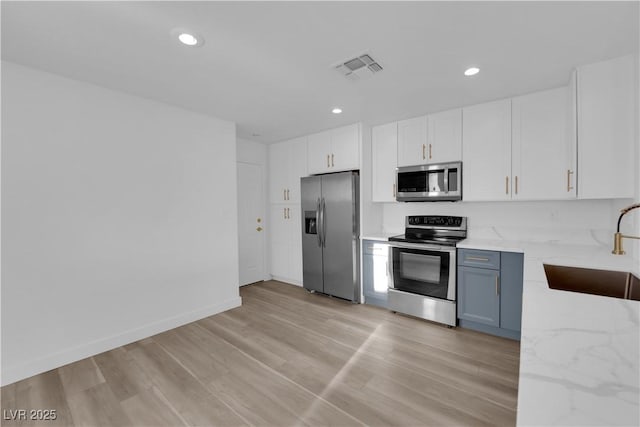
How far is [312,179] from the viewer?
404cm

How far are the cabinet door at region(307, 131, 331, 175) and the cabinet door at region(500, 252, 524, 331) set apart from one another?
244 centimetres

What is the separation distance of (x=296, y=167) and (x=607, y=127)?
347cm

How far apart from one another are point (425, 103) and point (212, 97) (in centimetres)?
224

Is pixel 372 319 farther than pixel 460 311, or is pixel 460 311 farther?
pixel 372 319

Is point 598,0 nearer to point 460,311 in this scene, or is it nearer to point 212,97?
point 460,311

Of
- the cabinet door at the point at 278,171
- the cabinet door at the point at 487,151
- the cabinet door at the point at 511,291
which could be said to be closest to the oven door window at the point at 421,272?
the cabinet door at the point at 511,291

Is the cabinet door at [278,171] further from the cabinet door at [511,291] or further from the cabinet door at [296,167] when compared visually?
the cabinet door at [511,291]

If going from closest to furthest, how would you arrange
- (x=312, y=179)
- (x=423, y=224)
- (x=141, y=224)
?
(x=141, y=224) < (x=423, y=224) < (x=312, y=179)

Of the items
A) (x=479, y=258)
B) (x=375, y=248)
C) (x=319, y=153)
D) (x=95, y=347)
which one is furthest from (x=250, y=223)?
(x=479, y=258)

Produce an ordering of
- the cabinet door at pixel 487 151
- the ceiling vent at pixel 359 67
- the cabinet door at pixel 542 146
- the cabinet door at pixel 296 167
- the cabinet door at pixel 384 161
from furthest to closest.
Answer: the cabinet door at pixel 296 167 < the cabinet door at pixel 384 161 < the cabinet door at pixel 487 151 < the cabinet door at pixel 542 146 < the ceiling vent at pixel 359 67

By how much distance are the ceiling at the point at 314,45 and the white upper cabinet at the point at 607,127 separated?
144 millimetres

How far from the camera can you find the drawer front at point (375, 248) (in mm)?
3465

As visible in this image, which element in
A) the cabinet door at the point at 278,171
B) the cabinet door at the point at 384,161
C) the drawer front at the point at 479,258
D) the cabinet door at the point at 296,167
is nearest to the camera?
the drawer front at the point at 479,258

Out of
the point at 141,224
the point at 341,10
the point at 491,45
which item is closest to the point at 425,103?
the point at 491,45
